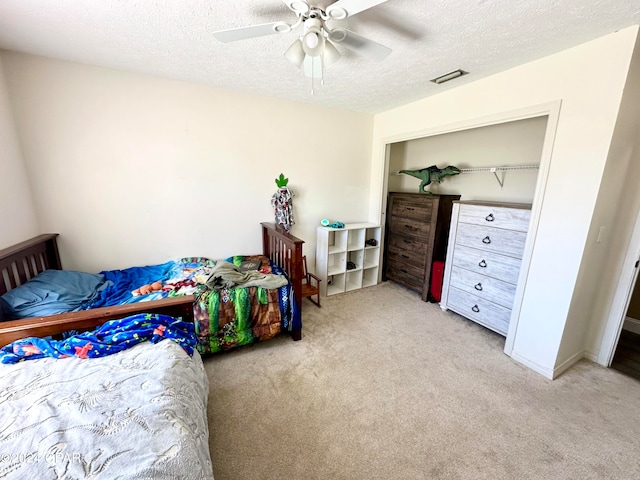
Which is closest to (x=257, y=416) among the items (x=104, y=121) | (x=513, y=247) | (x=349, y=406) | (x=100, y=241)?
(x=349, y=406)

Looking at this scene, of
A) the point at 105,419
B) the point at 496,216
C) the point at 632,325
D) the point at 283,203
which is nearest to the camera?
the point at 105,419

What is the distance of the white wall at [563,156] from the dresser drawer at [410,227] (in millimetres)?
1150

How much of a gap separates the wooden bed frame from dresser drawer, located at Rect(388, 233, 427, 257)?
1.59 metres

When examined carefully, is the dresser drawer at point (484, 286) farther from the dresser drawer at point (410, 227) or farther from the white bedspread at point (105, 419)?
the white bedspread at point (105, 419)

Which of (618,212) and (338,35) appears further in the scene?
(618,212)

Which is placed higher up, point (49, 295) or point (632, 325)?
point (49, 295)

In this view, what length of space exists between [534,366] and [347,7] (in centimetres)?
264

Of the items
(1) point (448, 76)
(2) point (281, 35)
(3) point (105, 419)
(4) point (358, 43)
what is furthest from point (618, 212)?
(3) point (105, 419)

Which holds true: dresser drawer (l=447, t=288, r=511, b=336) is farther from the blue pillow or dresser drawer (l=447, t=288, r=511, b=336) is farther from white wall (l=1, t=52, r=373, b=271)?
the blue pillow

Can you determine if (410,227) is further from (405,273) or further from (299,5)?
(299,5)

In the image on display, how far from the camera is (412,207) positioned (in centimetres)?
314

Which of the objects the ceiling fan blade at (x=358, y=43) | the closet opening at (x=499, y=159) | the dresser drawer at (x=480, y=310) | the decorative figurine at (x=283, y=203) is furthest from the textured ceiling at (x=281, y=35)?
the dresser drawer at (x=480, y=310)

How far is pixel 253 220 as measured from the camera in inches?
119

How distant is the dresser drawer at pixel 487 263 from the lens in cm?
222
